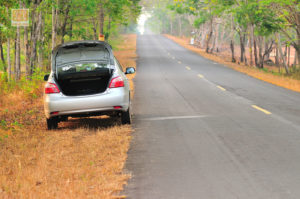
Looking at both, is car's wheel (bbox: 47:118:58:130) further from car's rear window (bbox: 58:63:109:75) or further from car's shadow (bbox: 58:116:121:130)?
car's rear window (bbox: 58:63:109:75)

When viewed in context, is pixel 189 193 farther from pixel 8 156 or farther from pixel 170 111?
pixel 170 111

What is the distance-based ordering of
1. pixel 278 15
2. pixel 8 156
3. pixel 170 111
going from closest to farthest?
pixel 8 156
pixel 170 111
pixel 278 15

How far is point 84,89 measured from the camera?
9.23 metres

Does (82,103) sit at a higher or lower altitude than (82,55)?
lower

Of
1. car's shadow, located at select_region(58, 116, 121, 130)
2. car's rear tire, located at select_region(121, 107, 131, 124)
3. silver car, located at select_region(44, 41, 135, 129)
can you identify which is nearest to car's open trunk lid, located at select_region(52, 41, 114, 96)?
silver car, located at select_region(44, 41, 135, 129)

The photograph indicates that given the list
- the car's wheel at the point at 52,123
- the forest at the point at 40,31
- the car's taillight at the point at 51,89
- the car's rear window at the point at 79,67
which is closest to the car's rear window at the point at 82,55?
the car's rear window at the point at 79,67

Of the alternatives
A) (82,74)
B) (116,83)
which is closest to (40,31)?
(82,74)

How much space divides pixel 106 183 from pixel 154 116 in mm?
5780

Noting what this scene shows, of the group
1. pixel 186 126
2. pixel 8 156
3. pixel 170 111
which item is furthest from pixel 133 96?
pixel 8 156

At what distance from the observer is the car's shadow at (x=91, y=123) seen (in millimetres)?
10070

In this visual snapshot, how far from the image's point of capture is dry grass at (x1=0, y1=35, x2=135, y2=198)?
5484 mm

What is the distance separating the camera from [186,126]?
9.79 metres

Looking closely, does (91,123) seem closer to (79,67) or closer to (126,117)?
(126,117)

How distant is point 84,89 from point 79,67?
18.3 inches
